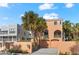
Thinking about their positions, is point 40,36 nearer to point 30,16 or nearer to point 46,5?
point 30,16

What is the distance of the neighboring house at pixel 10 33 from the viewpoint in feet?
5.28

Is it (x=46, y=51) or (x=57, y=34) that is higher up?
(x=57, y=34)

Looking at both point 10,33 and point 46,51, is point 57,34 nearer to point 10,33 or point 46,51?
point 46,51

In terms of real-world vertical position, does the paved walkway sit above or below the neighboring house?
below

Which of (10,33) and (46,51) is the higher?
(10,33)

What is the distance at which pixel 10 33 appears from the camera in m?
1.61

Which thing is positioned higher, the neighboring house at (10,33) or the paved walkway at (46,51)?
the neighboring house at (10,33)

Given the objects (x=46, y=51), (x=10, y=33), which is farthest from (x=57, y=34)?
(x=10, y=33)

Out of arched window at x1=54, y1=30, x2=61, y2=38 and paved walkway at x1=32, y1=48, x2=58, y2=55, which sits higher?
arched window at x1=54, y1=30, x2=61, y2=38

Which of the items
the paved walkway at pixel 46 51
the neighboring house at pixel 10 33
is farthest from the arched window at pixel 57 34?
the neighboring house at pixel 10 33

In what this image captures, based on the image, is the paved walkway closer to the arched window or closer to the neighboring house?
the arched window

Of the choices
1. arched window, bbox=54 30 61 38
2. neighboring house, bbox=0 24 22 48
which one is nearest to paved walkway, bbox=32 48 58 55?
arched window, bbox=54 30 61 38

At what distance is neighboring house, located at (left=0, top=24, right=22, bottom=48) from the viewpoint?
5.28 ft

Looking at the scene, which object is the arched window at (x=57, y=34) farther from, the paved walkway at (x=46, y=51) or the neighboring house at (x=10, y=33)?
the neighboring house at (x=10, y=33)
